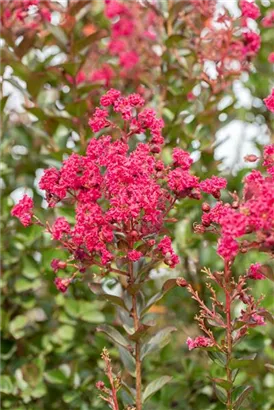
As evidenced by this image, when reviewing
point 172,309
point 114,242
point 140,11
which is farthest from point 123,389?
point 140,11

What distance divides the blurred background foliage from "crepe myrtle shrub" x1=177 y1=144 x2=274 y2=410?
798 millimetres

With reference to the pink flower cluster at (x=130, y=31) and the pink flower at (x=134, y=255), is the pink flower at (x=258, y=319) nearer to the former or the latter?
the pink flower at (x=134, y=255)

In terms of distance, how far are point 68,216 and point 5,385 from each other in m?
0.66

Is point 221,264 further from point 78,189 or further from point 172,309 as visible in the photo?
point 78,189

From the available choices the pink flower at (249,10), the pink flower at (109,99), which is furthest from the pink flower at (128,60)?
the pink flower at (109,99)

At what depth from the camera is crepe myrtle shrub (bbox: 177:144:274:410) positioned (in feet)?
5.10

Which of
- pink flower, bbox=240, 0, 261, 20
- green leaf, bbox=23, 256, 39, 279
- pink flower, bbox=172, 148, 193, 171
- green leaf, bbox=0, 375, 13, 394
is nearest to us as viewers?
pink flower, bbox=172, 148, 193, 171

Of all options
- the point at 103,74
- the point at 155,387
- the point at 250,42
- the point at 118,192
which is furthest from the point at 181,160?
the point at 103,74

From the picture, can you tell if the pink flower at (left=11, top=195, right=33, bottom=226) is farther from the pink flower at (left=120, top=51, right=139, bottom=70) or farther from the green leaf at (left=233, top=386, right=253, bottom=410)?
the pink flower at (left=120, top=51, right=139, bottom=70)

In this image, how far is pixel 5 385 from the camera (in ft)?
9.18

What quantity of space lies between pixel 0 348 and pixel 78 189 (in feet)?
4.32

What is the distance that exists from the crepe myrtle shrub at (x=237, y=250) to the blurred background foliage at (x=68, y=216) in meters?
0.80

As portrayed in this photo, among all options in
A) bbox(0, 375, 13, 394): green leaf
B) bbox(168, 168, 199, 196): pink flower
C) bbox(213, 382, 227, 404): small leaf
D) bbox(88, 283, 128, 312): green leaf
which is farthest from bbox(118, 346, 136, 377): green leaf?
bbox(0, 375, 13, 394): green leaf

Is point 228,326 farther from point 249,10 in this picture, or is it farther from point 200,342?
point 249,10
